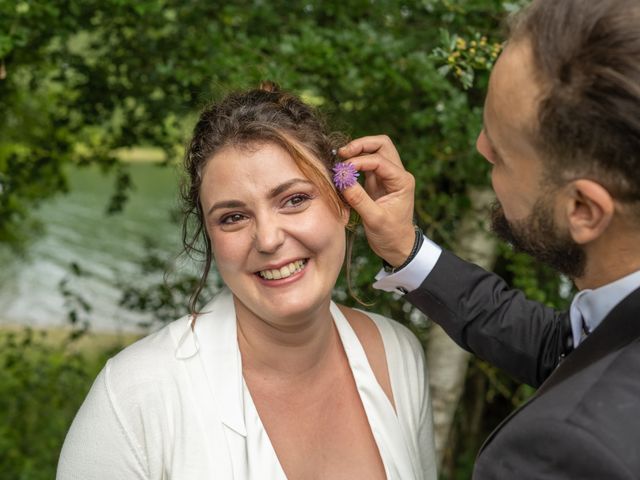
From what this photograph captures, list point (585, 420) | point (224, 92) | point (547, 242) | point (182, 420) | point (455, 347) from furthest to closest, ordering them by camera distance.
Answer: point (455, 347)
point (224, 92)
point (182, 420)
point (547, 242)
point (585, 420)

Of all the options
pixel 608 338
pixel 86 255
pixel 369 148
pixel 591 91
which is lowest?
pixel 608 338

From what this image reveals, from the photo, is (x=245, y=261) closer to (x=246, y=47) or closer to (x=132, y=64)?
(x=246, y=47)

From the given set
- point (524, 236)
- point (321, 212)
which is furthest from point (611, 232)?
point (321, 212)

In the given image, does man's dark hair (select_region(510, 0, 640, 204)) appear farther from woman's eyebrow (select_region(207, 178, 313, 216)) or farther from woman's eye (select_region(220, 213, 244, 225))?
woman's eye (select_region(220, 213, 244, 225))

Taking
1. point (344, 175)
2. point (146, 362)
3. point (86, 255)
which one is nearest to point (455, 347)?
point (344, 175)

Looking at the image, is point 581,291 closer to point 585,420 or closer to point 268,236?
point 585,420

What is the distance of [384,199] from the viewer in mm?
2520

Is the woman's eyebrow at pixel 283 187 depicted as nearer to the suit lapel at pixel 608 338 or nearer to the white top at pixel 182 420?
the white top at pixel 182 420

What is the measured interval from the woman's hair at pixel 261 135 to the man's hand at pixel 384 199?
0.29 feet

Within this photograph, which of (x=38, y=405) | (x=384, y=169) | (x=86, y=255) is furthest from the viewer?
(x=86, y=255)

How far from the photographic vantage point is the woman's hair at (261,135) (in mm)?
2432

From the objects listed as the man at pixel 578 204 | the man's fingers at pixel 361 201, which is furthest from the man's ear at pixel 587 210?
the man's fingers at pixel 361 201

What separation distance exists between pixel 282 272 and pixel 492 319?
0.65 m

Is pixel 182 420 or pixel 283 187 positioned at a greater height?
pixel 283 187
